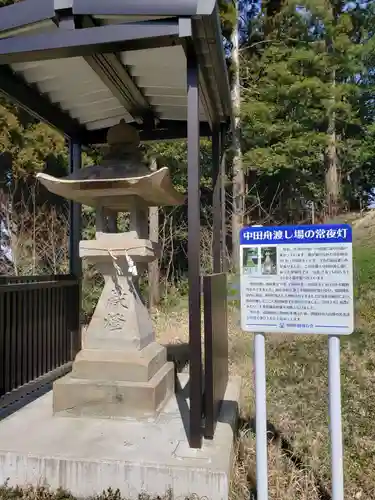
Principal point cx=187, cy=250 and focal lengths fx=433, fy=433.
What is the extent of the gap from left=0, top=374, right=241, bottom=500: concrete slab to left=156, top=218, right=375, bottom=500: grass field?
0.74 ft

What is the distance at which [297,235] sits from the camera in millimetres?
2195

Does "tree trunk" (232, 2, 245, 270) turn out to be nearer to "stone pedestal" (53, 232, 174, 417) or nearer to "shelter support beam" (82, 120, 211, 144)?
"shelter support beam" (82, 120, 211, 144)

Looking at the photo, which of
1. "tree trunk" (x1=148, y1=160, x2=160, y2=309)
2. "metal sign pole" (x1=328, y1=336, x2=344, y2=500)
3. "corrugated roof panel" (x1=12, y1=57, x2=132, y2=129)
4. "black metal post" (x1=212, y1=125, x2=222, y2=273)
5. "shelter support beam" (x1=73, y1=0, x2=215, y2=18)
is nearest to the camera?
"metal sign pole" (x1=328, y1=336, x2=344, y2=500)

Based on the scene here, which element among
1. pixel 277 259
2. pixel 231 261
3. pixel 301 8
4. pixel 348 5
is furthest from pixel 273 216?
pixel 277 259

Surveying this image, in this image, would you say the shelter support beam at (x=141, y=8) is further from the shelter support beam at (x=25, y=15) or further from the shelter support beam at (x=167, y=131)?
the shelter support beam at (x=167, y=131)

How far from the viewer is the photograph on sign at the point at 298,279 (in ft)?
6.83

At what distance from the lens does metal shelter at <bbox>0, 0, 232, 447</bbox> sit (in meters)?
2.62

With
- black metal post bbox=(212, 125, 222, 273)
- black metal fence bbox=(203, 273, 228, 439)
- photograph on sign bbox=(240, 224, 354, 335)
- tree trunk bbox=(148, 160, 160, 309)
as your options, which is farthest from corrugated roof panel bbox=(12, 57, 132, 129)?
tree trunk bbox=(148, 160, 160, 309)

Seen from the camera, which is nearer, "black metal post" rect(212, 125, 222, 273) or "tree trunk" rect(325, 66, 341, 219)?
"black metal post" rect(212, 125, 222, 273)

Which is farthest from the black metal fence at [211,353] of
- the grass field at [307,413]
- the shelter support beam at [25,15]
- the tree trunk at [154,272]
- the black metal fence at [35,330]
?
the tree trunk at [154,272]

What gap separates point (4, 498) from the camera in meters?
2.40

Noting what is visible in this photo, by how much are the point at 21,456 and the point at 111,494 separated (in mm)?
589

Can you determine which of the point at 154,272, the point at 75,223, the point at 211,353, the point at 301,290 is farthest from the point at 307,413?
the point at 154,272

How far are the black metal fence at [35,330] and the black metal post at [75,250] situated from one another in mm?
11
